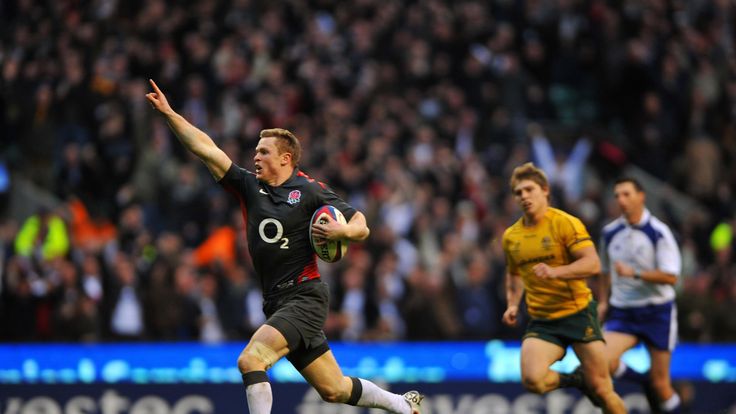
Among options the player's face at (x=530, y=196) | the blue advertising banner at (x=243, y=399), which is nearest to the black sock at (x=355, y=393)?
the player's face at (x=530, y=196)

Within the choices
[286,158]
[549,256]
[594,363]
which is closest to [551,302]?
[549,256]

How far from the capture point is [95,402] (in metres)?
12.9

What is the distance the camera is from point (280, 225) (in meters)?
9.42

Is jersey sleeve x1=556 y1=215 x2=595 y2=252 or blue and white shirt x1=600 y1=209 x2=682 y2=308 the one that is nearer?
jersey sleeve x1=556 y1=215 x2=595 y2=252

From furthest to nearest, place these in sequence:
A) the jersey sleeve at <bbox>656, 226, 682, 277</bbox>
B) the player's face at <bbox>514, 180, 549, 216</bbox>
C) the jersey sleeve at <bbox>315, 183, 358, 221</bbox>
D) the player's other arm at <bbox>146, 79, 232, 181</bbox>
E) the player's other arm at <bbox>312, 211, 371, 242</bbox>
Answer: the jersey sleeve at <bbox>656, 226, 682, 277</bbox> < the player's face at <bbox>514, 180, 549, 216</bbox> < the jersey sleeve at <bbox>315, 183, 358, 221</bbox> < the player's other arm at <bbox>146, 79, 232, 181</bbox> < the player's other arm at <bbox>312, 211, 371, 242</bbox>

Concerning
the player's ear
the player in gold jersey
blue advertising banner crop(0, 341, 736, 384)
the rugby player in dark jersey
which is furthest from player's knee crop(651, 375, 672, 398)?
the player's ear

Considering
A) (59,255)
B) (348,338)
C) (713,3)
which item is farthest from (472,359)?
(713,3)

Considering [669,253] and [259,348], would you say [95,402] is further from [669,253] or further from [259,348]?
[669,253]

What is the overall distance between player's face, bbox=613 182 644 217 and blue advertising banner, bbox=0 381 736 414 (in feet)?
8.80

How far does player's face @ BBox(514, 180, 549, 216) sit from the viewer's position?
10.5 meters

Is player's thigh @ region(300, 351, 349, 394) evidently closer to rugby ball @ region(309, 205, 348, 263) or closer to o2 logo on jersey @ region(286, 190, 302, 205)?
rugby ball @ region(309, 205, 348, 263)

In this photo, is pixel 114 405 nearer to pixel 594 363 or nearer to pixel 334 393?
pixel 334 393

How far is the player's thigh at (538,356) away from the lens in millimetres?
10562

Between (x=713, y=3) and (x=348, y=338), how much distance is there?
37.2 feet
